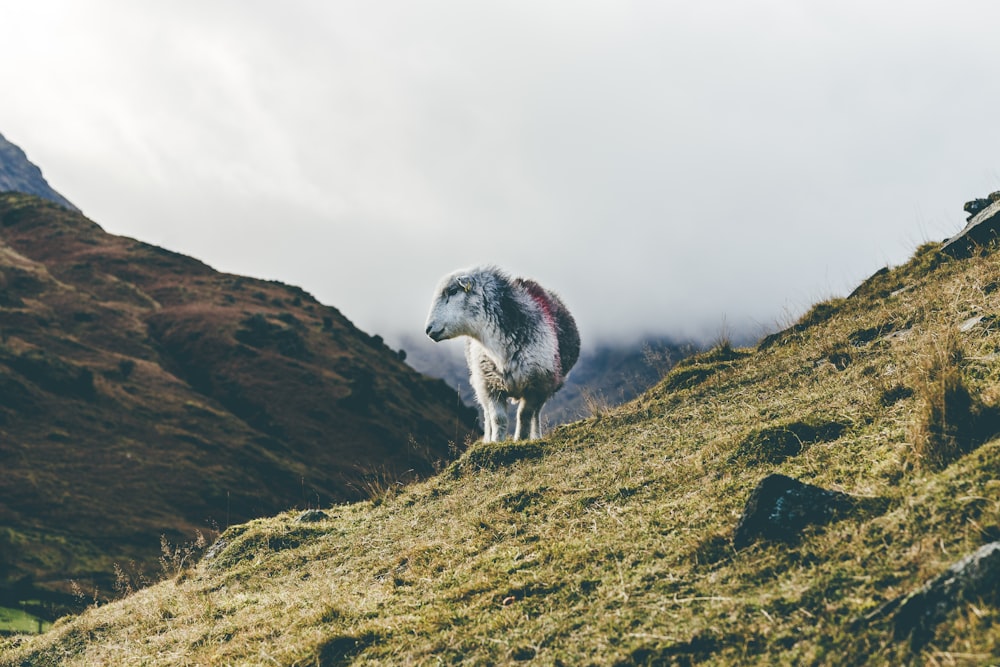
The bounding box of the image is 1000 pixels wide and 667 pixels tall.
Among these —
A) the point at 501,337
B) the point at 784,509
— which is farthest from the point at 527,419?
the point at 784,509

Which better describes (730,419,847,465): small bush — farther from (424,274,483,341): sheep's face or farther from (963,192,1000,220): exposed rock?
(963,192,1000,220): exposed rock

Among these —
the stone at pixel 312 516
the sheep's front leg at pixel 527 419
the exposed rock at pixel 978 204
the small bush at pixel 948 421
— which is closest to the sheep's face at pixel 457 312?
the sheep's front leg at pixel 527 419

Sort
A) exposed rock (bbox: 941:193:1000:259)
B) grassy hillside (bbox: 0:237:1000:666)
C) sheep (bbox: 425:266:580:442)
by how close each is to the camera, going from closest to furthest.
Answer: grassy hillside (bbox: 0:237:1000:666)
exposed rock (bbox: 941:193:1000:259)
sheep (bbox: 425:266:580:442)

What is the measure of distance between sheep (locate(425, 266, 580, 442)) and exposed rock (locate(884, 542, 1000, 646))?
26.5ft

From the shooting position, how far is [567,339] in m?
12.5

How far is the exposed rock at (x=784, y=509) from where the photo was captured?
4.00 metres

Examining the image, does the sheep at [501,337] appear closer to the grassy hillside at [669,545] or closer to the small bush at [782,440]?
the grassy hillside at [669,545]

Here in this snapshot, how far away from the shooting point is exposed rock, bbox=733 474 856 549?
4004mm

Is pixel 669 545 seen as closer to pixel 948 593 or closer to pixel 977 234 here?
pixel 948 593

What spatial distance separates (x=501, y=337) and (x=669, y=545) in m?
6.60

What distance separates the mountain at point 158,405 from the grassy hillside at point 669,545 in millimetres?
4684

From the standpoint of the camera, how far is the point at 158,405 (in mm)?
53531

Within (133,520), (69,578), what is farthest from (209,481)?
(69,578)

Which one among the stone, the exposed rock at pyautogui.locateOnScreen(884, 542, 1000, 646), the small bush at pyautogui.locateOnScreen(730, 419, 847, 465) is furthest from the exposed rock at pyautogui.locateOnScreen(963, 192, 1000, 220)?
the stone
